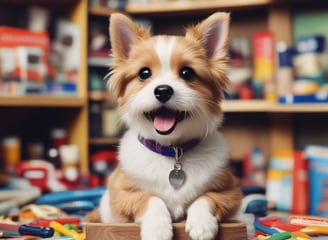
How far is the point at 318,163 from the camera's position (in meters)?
2.16

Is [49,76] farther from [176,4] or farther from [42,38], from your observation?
[176,4]

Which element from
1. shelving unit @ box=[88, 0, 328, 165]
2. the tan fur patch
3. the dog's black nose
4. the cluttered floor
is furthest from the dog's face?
shelving unit @ box=[88, 0, 328, 165]

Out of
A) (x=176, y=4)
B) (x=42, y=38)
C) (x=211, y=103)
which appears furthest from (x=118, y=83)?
(x=176, y=4)

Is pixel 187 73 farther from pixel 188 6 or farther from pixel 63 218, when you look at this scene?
pixel 188 6

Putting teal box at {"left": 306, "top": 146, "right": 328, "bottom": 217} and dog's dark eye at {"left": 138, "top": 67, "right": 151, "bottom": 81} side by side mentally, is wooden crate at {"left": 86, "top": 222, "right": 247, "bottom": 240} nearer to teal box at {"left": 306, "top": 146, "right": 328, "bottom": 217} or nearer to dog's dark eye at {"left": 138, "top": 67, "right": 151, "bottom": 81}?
dog's dark eye at {"left": 138, "top": 67, "right": 151, "bottom": 81}

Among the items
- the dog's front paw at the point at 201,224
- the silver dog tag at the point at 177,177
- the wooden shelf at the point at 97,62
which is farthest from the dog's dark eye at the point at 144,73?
the wooden shelf at the point at 97,62

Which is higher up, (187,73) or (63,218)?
(187,73)

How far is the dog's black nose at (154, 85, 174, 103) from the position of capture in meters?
1.07

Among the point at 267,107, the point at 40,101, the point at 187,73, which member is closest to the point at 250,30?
the point at 267,107

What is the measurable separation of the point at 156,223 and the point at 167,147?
206mm

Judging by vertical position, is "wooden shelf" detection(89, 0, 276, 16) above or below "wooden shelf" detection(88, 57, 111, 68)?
above

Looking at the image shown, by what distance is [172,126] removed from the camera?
3.67 feet

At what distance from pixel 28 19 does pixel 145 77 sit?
1303 mm

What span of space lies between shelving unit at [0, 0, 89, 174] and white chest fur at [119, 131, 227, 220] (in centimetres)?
109
